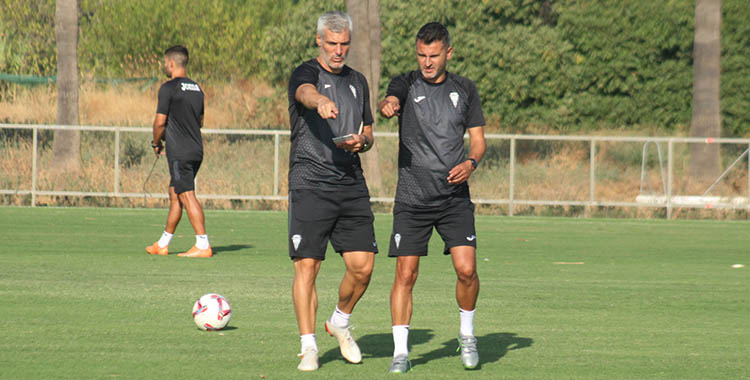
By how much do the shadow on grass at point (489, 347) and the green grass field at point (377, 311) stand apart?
15mm

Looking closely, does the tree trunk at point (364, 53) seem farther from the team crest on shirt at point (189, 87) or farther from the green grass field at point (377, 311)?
the team crest on shirt at point (189, 87)

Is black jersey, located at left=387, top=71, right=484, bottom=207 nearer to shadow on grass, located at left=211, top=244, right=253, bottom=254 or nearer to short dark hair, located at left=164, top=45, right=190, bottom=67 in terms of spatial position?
short dark hair, located at left=164, top=45, right=190, bottom=67

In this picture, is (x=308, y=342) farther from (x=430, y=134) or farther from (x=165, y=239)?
(x=165, y=239)

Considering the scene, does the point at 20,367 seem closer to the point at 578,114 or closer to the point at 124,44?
the point at 578,114

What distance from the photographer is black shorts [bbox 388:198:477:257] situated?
6793mm

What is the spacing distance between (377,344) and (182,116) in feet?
18.7

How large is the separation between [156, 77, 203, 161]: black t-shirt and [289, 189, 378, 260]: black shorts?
5953 mm

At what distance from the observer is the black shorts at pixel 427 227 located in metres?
6.79

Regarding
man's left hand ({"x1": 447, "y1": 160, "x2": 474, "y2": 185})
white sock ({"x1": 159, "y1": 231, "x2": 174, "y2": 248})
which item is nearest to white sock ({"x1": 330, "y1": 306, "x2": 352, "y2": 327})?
man's left hand ({"x1": 447, "y1": 160, "x2": 474, "y2": 185})

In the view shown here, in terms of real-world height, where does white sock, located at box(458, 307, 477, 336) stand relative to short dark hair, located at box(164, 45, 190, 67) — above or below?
below

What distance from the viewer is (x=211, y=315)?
25.8ft

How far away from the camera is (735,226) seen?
2008 centimetres

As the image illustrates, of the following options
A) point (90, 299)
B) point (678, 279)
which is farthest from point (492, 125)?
A: point (90, 299)

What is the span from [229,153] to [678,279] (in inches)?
664
